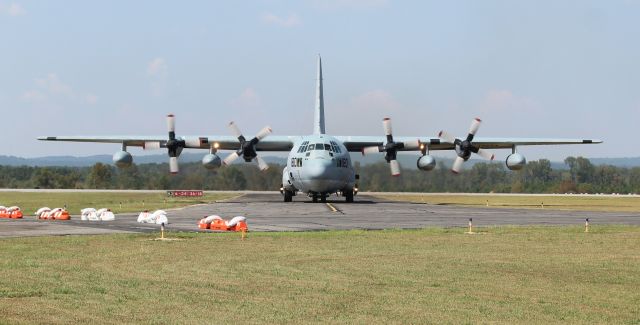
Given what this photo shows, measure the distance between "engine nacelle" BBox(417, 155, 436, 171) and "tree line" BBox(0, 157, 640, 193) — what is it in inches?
1016

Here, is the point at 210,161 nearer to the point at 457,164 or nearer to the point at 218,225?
the point at 457,164

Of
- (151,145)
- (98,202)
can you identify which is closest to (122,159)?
(151,145)

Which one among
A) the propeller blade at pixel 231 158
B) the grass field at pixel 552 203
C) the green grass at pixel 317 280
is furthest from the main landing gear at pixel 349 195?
the green grass at pixel 317 280

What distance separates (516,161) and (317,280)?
46.7 metres

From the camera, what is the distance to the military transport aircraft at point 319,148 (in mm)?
56688

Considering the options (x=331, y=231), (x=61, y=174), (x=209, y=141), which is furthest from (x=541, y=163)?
(x=331, y=231)

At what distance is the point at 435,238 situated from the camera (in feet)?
94.8

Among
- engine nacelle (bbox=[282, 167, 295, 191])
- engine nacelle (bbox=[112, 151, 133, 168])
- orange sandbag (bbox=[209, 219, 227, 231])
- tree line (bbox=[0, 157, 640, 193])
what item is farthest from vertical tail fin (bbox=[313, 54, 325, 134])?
orange sandbag (bbox=[209, 219, 227, 231])

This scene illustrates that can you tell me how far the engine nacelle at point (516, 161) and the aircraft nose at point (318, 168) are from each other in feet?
49.7

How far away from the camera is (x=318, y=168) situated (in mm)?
55438

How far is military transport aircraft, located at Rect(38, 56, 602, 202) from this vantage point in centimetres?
5669

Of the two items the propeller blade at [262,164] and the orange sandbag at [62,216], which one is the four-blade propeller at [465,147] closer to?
the propeller blade at [262,164]

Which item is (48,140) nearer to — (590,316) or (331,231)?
(331,231)

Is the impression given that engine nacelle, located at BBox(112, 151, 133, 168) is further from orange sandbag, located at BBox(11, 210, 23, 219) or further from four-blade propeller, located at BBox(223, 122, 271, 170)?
orange sandbag, located at BBox(11, 210, 23, 219)
